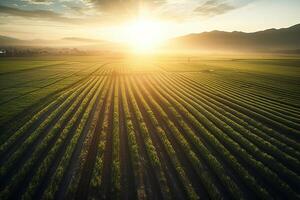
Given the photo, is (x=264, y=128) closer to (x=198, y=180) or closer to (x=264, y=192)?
(x=264, y=192)

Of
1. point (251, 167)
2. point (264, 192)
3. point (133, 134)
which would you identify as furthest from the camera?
point (133, 134)

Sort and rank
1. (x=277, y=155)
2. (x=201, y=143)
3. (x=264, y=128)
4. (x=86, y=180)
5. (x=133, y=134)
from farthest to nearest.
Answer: (x=264, y=128) → (x=133, y=134) → (x=201, y=143) → (x=277, y=155) → (x=86, y=180)

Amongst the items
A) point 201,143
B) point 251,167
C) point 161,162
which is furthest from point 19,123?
point 251,167

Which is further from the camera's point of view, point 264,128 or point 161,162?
point 264,128

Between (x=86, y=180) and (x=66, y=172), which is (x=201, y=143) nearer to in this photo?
(x=86, y=180)

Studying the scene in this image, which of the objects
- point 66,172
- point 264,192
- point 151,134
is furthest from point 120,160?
point 264,192

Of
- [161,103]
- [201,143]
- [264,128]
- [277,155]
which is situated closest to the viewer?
[277,155]

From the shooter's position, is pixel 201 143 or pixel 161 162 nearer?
pixel 161 162

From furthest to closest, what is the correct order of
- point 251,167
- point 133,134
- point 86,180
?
point 133,134 < point 251,167 < point 86,180
